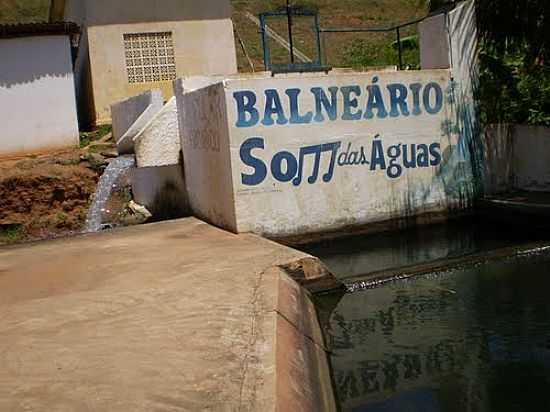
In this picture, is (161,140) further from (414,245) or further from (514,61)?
A: (514,61)

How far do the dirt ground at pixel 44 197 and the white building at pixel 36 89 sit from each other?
1.40 metres

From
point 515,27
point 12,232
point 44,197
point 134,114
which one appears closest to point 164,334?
A: point 515,27

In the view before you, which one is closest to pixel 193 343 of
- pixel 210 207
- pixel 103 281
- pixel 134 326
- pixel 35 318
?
pixel 134 326

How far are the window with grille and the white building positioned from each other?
2.27m

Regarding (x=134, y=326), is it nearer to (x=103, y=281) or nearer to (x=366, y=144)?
(x=103, y=281)

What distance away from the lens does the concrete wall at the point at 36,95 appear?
677 inches

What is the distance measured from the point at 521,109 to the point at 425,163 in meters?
2.44

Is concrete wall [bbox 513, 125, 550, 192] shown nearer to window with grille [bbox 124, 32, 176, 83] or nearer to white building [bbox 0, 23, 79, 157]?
white building [bbox 0, 23, 79, 157]

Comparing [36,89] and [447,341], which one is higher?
[36,89]

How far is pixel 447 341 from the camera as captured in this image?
6.21 m

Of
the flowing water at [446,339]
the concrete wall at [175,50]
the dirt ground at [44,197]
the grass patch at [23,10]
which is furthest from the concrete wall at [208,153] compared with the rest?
the grass patch at [23,10]

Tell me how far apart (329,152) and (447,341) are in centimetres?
471

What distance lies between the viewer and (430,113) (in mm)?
11234

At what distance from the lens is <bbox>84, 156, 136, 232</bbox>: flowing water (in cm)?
1451
